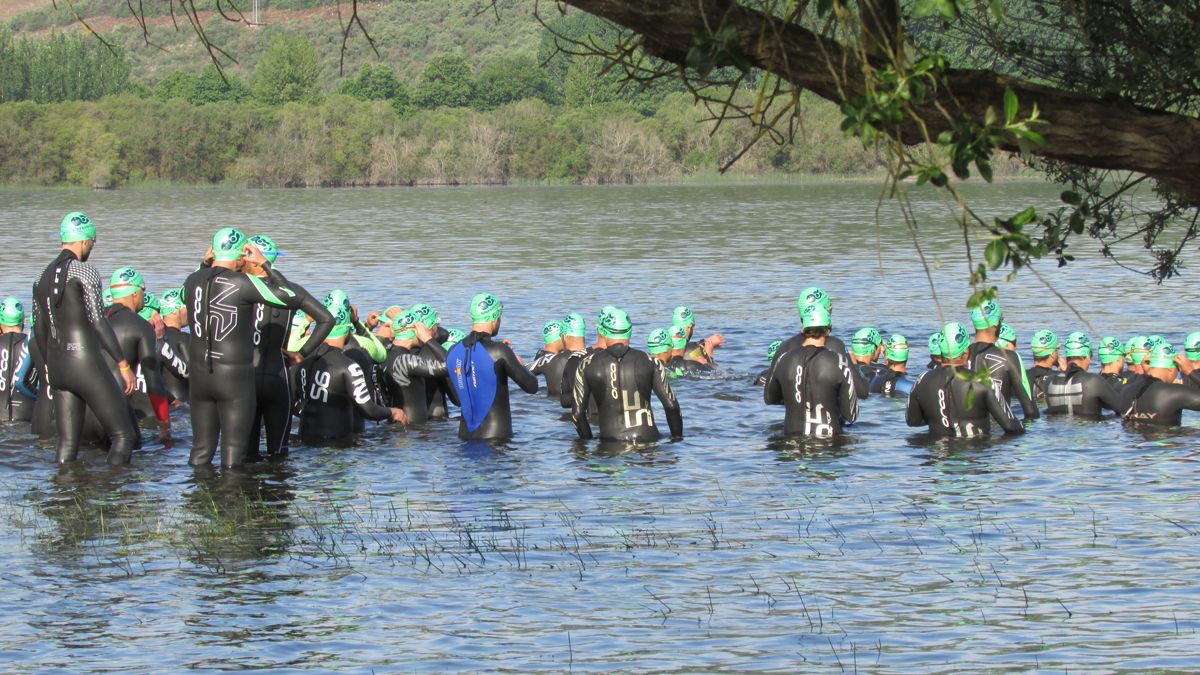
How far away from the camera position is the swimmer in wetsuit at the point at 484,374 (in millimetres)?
13859


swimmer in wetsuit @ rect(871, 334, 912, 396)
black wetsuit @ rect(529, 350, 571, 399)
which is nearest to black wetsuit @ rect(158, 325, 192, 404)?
black wetsuit @ rect(529, 350, 571, 399)

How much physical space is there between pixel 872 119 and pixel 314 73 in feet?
401

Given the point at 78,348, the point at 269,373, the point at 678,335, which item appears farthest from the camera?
the point at 678,335

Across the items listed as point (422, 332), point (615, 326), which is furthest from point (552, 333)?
point (615, 326)

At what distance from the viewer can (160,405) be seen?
15.1 metres

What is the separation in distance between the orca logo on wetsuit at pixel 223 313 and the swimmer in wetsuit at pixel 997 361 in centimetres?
604

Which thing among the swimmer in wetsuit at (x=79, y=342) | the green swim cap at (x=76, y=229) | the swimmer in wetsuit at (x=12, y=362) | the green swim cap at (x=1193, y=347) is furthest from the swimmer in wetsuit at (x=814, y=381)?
the swimmer in wetsuit at (x=12, y=362)

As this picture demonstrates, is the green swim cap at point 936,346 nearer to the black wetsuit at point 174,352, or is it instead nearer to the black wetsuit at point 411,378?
the black wetsuit at point 411,378

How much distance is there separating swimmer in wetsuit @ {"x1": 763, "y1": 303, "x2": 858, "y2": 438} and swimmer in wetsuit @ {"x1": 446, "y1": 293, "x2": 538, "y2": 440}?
214 centimetres

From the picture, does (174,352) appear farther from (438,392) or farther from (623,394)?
(623,394)

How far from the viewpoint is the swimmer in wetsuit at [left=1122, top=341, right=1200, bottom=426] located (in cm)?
1490

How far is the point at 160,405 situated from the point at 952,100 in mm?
11210

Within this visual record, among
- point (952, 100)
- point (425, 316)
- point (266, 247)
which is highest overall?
point (952, 100)

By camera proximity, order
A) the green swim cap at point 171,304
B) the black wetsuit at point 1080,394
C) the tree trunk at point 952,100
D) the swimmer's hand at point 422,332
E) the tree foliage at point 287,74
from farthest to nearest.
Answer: the tree foliage at point 287,74 → the green swim cap at point 171,304 → the black wetsuit at point 1080,394 → the swimmer's hand at point 422,332 → the tree trunk at point 952,100
